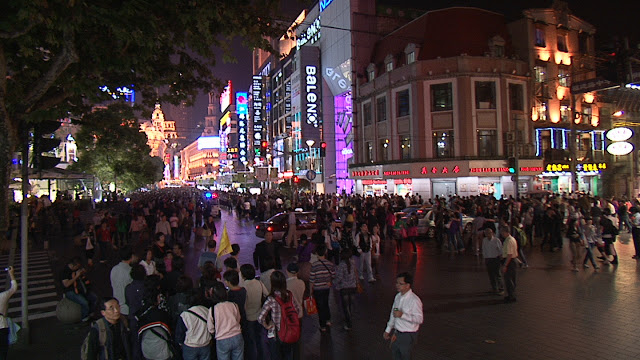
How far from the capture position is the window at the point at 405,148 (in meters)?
35.6

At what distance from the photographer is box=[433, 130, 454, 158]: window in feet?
111

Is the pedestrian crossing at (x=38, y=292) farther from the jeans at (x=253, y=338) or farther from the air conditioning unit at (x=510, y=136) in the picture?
the air conditioning unit at (x=510, y=136)

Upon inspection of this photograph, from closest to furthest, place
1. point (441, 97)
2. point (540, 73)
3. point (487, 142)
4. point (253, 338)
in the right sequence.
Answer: point (253, 338) → point (487, 142) → point (441, 97) → point (540, 73)

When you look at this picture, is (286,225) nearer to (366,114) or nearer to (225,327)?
(225,327)

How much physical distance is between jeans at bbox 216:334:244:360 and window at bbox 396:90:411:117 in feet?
106

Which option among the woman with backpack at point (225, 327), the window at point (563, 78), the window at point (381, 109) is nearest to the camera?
the woman with backpack at point (225, 327)

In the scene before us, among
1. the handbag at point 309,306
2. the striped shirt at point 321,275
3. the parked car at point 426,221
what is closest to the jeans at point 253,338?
the handbag at point 309,306

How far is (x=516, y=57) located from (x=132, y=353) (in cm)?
3623

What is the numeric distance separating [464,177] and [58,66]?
101ft

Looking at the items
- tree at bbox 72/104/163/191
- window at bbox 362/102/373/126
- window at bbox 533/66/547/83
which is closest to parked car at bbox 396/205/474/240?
window at bbox 533/66/547/83

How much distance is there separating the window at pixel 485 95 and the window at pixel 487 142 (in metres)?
2.06

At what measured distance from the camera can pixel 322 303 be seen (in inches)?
292

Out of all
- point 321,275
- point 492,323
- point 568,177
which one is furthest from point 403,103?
point 321,275

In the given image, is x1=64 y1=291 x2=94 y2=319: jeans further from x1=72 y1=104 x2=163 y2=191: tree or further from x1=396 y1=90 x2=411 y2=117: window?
x1=72 y1=104 x2=163 y2=191: tree
